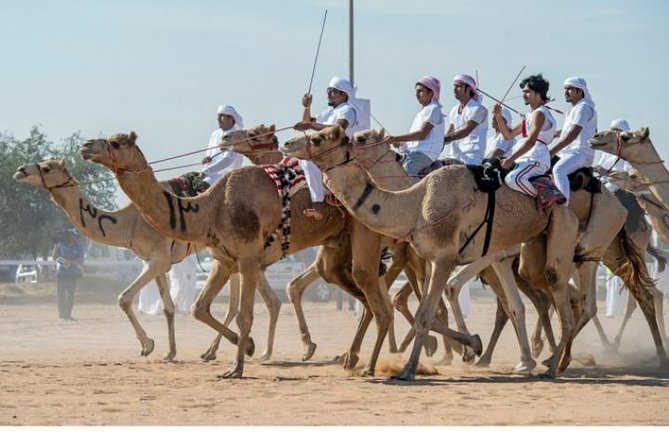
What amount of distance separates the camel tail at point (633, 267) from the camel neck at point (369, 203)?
4.13 m

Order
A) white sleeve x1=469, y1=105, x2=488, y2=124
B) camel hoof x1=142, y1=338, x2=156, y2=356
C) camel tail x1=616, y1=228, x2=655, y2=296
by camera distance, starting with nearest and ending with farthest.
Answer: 1. white sleeve x1=469, y1=105, x2=488, y2=124
2. camel tail x1=616, y1=228, x2=655, y2=296
3. camel hoof x1=142, y1=338, x2=156, y2=356

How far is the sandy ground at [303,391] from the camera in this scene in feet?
38.1

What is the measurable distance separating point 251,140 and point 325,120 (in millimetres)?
1331

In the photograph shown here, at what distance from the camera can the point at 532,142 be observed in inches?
581

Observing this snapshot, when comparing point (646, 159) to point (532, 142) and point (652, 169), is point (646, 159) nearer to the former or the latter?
point (652, 169)

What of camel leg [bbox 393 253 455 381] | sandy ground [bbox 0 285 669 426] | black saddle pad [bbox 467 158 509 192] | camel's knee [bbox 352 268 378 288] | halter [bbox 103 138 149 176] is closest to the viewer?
sandy ground [bbox 0 285 669 426]

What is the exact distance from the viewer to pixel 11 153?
49.8 metres

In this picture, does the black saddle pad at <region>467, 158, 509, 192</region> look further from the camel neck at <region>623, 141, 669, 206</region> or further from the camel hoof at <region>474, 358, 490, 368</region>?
the camel hoof at <region>474, 358, 490, 368</region>

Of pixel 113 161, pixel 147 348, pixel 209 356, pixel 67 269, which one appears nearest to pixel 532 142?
pixel 113 161

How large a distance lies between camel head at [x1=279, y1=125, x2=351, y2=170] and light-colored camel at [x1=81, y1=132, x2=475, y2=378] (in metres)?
1.16

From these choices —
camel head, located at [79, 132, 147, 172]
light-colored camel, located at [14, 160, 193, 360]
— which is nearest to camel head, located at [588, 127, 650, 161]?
camel head, located at [79, 132, 147, 172]

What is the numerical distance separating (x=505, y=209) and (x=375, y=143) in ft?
4.68

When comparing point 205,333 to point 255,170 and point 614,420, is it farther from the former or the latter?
point 614,420

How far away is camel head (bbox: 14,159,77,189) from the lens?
17.2 m
